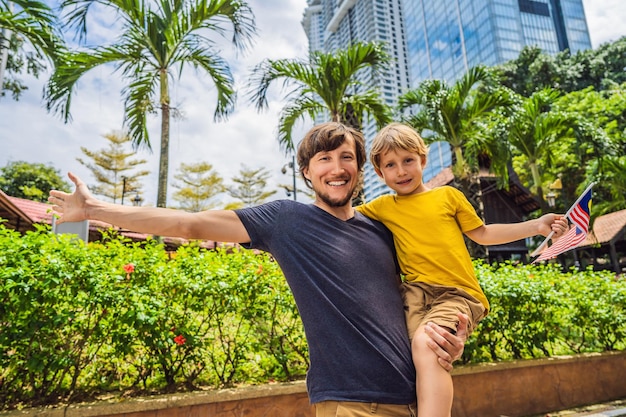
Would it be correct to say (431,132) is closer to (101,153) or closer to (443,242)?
(443,242)

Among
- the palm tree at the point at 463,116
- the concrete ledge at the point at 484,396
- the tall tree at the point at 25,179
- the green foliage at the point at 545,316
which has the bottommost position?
the concrete ledge at the point at 484,396

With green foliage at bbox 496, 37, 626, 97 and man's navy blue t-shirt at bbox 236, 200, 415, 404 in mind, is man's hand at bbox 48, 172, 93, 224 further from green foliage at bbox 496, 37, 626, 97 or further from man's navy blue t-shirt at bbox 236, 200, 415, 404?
green foliage at bbox 496, 37, 626, 97

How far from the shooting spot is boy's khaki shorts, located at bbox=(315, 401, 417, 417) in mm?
1258

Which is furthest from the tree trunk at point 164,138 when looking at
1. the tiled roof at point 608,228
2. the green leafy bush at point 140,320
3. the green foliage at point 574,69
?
the green foliage at point 574,69

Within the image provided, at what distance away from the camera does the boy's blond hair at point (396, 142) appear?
185cm

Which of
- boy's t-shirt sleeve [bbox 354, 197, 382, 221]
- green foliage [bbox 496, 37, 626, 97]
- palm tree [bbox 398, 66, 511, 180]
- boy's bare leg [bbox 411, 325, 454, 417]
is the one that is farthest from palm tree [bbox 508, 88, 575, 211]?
green foliage [bbox 496, 37, 626, 97]

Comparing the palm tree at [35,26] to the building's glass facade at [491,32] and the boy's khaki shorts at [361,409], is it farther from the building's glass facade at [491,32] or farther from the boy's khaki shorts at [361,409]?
the building's glass facade at [491,32]

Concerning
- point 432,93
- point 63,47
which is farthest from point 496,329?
point 63,47

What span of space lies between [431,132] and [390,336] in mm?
10489

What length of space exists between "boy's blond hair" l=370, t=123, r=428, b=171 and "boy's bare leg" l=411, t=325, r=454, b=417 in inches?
33.9

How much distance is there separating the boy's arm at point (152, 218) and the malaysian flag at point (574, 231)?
4.77 ft

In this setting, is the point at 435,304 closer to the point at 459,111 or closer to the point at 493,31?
the point at 459,111

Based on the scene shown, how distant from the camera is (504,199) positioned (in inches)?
808

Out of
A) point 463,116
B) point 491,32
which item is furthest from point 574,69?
point 491,32
